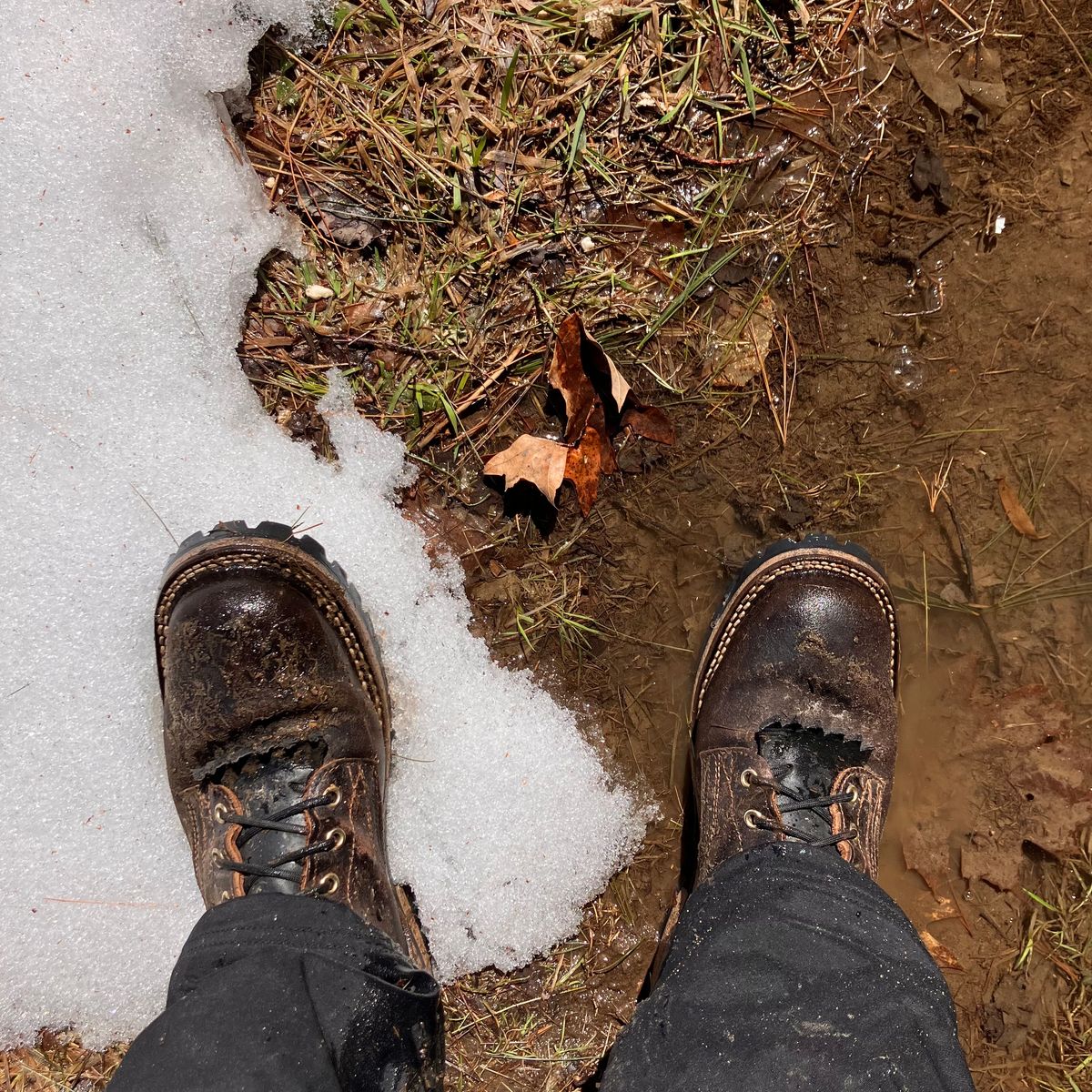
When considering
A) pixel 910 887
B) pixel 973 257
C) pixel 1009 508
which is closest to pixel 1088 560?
pixel 1009 508

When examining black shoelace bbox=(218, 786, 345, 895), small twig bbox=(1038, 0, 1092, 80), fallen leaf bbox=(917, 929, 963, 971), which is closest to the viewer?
black shoelace bbox=(218, 786, 345, 895)

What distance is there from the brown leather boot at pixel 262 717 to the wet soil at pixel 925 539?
1.30ft

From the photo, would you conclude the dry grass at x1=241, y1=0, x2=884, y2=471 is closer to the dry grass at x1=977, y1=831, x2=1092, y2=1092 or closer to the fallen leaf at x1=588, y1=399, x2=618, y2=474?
the fallen leaf at x1=588, y1=399, x2=618, y2=474

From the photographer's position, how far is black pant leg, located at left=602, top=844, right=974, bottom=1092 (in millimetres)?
1188

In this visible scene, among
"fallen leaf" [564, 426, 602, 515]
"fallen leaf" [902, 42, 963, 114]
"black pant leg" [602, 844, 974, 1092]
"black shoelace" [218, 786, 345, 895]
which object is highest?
"fallen leaf" [902, 42, 963, 114]

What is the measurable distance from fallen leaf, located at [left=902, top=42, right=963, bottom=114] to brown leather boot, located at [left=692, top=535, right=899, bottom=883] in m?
1.04

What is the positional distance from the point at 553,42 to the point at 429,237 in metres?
0.50

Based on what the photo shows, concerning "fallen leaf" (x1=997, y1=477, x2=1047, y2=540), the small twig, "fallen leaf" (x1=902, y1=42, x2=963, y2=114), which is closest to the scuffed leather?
"fallen leaf" (x1=997, y1=477, x2=1047, y2=540)

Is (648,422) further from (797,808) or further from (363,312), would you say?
(797,808)

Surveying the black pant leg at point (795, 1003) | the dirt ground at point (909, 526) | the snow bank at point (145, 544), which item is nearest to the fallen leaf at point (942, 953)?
the dirt ground at point (909, 526)

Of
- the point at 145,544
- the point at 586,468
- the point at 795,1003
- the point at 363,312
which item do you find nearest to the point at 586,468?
the point at 586,468

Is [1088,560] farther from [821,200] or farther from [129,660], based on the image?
[129,660]

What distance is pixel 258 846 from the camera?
1.60m

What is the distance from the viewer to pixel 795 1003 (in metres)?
1.25
